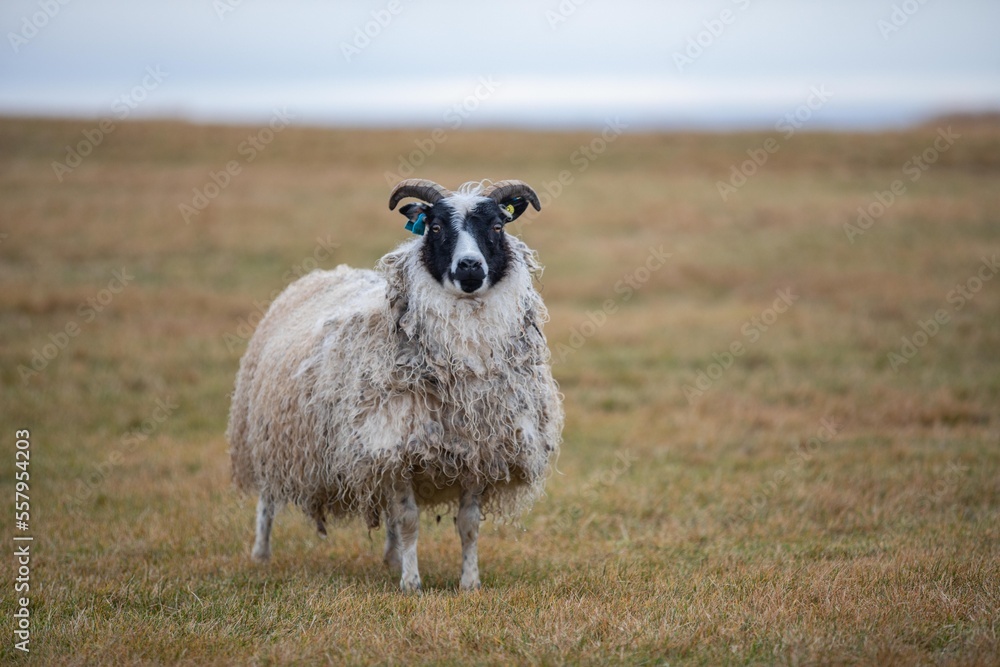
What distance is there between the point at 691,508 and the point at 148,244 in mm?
19622

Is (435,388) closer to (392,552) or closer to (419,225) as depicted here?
(419,225)

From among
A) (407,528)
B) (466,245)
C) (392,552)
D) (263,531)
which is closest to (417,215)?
(466,245)

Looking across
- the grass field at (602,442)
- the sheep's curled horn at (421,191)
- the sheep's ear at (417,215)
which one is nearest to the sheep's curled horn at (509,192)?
the sheep's curled horn at (421,191)

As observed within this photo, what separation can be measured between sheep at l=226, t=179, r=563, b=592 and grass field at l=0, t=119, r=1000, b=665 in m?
0.70

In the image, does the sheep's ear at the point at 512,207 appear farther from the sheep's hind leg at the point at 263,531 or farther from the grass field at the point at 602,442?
the sheep's hind leg at the point at 263,531

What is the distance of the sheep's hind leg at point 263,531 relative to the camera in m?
8.23

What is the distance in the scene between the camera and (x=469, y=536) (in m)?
7.04

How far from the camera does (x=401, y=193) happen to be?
7113 millimetres

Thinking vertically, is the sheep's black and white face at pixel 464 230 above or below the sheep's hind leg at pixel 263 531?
above

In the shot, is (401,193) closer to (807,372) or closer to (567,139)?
(807,372)

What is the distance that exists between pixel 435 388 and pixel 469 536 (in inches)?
47.9

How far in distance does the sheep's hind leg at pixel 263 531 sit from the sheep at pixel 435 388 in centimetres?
72

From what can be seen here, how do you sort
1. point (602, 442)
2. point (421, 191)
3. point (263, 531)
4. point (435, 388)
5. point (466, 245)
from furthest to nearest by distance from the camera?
point (602, 442), point (263, 531), point (421, 191), point (435, 388), point (466, 245)

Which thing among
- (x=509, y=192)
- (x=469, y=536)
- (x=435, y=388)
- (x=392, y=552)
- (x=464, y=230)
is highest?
(x=509, y=192)
